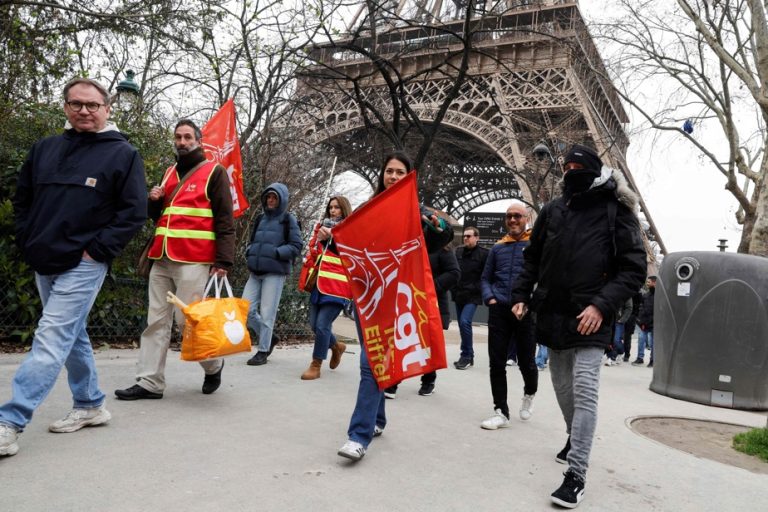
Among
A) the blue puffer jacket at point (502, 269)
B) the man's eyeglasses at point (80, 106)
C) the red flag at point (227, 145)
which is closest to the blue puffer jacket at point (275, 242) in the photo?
the red flag at point (227, 145)

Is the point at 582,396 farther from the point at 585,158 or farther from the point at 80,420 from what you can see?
the point at 80,420

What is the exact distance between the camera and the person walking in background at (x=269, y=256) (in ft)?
19.6

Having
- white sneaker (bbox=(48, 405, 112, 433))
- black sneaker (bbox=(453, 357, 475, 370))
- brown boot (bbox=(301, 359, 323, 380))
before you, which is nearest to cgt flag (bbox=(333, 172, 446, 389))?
white sneaker (bbox=(48, 405, 112, 433))

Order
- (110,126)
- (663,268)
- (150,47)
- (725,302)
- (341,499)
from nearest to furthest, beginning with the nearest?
1. (341,499)
2. (110,126)
3. (725,302)
4. (663,268)
5. (150,47)

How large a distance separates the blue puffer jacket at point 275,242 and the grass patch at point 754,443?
414 cm

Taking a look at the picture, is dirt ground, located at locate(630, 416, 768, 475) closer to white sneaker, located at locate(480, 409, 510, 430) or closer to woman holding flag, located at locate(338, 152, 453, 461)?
white sneaker, located at locate(480, 409, 510, 430)

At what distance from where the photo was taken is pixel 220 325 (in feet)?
12.6

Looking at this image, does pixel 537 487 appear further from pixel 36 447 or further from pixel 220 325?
pixel 36 447

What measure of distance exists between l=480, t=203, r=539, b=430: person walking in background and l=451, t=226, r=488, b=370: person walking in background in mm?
2703

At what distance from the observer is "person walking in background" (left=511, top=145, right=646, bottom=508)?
2.99 m

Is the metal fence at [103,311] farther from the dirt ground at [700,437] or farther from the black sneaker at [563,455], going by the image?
the dirt ground at [700,437]

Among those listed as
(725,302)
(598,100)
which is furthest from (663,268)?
(598,100)

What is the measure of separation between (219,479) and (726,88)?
16.8m

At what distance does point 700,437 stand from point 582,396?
2593 millimetres
